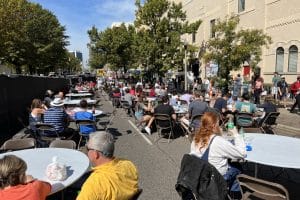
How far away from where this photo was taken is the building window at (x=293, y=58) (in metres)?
24.4

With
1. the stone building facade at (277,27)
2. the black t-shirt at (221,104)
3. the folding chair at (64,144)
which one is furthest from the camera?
the stone building facade at (277,27)

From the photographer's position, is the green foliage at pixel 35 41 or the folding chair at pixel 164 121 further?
the green foliage at pixel 35 41

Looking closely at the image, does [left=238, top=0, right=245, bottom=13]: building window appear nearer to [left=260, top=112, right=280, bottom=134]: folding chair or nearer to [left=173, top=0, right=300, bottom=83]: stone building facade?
[left=173, top=0, right=300, bottom=83]: stone building facade

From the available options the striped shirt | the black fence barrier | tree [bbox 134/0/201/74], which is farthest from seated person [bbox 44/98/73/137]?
tree [bbox 134/0/201/74]

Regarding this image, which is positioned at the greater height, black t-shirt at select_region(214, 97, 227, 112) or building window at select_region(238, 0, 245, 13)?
building window at select_region(238, 0, 245, 13)

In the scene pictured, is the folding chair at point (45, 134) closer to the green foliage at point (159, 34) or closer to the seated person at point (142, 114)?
the seated person at point (142, 114)

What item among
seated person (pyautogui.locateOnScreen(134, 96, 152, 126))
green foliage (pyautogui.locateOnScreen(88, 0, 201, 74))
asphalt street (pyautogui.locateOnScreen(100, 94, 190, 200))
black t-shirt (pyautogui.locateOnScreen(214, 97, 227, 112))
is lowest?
asphalt street (pyautogui.locateOnScreen(100, 94, 190, 200))

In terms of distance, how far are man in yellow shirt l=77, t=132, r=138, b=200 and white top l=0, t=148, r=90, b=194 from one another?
1018 mm

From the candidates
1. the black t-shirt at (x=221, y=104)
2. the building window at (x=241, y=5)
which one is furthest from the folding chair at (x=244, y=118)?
the building window at (x=241, y=5)

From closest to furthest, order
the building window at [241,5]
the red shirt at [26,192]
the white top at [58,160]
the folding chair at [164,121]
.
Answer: the red shirt at [26,192]
the white top at [58,160]
the folding chair at [164,121]
the building window at [241,5]

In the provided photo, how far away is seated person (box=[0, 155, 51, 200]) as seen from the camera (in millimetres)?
3314

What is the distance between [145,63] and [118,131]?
19.3 metres

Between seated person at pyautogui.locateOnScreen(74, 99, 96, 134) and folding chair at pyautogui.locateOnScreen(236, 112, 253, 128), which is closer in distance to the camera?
seated person at pyautogui.locateOnScreen(74, 99, 96, 134)

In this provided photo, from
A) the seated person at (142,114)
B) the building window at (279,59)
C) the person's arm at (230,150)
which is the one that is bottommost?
the seated person at (142,114)
